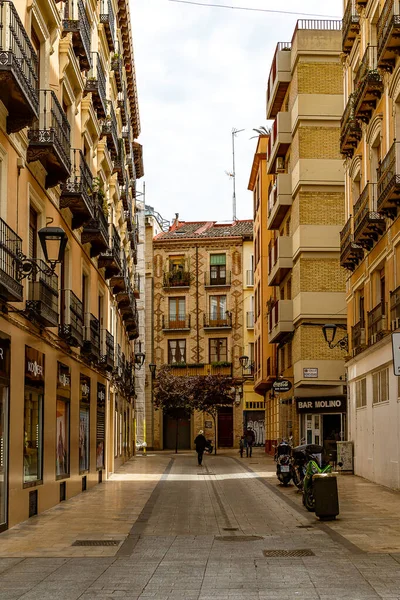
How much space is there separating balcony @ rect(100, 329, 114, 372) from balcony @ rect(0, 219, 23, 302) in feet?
41.0

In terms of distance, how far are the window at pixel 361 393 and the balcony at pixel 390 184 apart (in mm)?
7495

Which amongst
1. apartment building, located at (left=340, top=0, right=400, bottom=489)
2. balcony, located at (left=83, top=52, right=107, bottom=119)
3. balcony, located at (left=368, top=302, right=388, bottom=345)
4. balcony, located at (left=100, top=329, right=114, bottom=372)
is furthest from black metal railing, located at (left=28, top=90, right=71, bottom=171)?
balcony, located at (left=368, top=302, right=388, bottom=345)

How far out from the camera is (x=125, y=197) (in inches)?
1601

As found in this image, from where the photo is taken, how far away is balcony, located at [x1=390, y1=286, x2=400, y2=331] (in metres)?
23.5

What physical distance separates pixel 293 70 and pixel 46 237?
28.4 meters

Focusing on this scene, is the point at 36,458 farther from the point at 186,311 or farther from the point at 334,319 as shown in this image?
the point at 186,311

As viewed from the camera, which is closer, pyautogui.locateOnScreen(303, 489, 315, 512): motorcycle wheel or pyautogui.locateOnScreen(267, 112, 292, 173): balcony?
pyautogui.locateOnScreen(303, 489, 315, 512): motorcycle wheel

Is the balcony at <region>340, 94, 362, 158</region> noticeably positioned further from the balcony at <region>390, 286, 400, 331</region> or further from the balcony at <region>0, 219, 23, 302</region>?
the balcony at <region>0, 219, 23, 302</region>

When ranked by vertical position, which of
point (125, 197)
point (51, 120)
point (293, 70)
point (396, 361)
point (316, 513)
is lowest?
point (316, 513)

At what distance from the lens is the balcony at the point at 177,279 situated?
231 feet

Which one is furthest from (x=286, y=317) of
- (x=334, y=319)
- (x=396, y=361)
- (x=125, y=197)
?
(x=396, y=361)

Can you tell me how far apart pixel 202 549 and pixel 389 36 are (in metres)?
14.4

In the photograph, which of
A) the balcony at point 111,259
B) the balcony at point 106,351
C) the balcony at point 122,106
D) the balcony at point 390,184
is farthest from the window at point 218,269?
the balcony at point 390,184

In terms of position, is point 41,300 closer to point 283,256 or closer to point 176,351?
point 283,256
